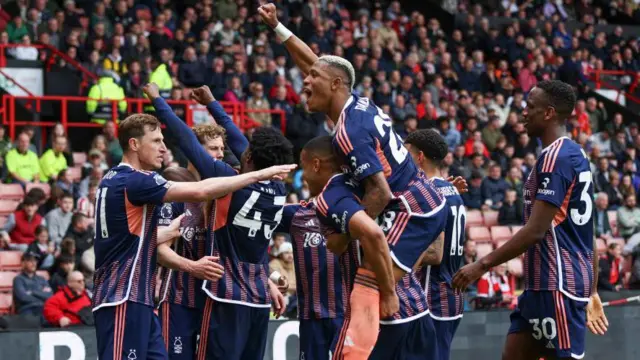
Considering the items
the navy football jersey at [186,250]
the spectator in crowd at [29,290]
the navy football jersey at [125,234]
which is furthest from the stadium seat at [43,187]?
the navy football jersey at [125,234]

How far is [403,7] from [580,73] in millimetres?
4460

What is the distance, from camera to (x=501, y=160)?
70.6ft

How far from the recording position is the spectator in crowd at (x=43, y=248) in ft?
48.5

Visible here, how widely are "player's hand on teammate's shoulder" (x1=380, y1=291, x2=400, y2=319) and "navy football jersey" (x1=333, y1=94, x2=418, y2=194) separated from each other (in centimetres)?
64

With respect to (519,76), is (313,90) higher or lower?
lower

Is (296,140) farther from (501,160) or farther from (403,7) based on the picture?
(403,7)

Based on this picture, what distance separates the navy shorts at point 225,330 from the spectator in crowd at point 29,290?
608 cm

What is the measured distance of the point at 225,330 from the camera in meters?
8.36

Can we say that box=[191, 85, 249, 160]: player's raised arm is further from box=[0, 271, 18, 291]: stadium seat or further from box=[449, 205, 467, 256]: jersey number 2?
box=[0, 271, 18, 291]: stadium seat

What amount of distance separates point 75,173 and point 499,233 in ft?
22.4

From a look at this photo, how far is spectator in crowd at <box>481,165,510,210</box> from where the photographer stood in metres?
20.2

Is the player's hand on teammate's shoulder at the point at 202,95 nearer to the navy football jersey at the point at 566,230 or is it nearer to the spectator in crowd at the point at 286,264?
the navy football jersey at the point at 566,230

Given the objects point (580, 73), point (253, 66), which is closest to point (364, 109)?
point (253, 66)

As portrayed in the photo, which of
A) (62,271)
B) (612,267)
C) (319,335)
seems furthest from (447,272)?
(612,267)
